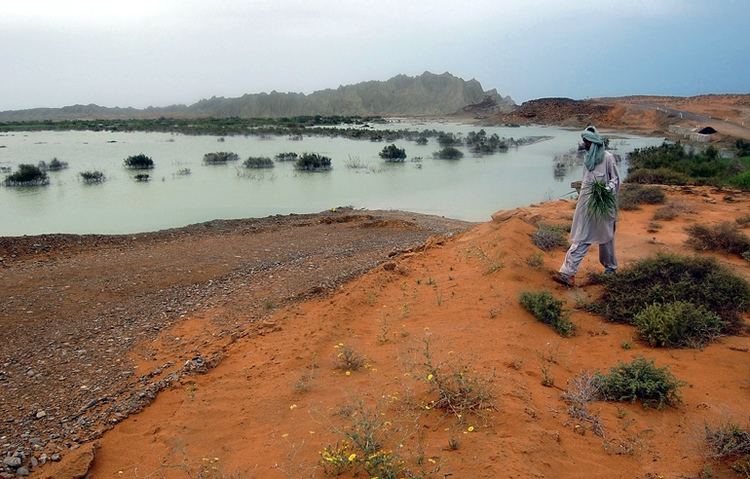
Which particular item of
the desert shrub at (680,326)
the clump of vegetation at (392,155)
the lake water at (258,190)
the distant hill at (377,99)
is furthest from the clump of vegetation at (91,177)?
the distant hill at (377,99)

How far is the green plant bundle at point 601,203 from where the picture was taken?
230 inches

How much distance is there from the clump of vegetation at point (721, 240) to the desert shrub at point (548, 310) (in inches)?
133

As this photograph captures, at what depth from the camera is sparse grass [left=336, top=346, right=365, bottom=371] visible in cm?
440

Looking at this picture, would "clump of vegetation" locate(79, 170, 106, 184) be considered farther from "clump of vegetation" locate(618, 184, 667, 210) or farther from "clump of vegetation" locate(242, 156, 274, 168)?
"clump of vegetation" locate(618, 184, 667, 210)

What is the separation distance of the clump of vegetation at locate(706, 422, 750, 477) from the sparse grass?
2.45 m

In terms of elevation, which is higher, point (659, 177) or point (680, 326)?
point (659, 177)

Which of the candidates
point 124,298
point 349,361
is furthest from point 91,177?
point 349,361

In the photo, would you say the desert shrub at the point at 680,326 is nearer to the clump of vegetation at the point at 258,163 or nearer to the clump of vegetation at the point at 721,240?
the clump of vegetation at the point at 721,240

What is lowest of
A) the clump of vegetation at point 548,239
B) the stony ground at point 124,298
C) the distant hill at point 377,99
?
the stony ground at point 124,298

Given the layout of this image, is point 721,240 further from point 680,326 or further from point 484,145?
point 484,145

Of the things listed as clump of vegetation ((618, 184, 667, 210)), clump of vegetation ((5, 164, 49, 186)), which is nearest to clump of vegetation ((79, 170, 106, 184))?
clump of vegetation ((5, 164, 49, 186))

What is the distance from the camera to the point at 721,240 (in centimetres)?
729

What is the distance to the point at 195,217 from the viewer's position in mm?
14219

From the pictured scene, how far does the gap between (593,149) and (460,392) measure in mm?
3718
